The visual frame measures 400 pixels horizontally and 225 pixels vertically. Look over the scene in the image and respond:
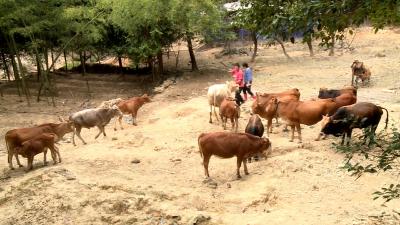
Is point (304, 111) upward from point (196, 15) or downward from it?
downward

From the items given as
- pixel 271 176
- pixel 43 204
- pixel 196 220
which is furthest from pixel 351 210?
pixel 43 204

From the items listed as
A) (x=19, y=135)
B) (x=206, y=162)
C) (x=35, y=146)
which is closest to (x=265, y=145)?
(x=206, y=162)

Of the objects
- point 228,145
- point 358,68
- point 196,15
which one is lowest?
point 228,145

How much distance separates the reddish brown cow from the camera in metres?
12.4

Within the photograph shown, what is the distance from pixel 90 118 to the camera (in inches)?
591

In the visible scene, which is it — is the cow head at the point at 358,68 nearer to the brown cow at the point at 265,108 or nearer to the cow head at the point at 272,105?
the brown cow at the point at 265,108

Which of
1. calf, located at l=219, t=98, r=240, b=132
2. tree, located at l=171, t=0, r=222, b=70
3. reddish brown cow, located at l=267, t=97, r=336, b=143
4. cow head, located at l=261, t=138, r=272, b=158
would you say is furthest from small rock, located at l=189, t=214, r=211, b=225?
tree, located at l=171, t=0, r=222, b=70

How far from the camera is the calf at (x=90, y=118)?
A: 14.8 m

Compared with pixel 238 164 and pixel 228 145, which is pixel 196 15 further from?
pixel 238 164

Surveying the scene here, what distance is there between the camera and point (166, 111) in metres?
18.3

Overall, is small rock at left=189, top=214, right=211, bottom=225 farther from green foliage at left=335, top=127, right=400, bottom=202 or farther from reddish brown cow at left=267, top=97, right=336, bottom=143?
reddish brown cow at left=267, top=97, right=336, bottom=143

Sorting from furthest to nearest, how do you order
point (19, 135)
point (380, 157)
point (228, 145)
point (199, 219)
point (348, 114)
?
point (19, 135), point (348, 114), point (228, 145), point (199, 219), point (380, 157)

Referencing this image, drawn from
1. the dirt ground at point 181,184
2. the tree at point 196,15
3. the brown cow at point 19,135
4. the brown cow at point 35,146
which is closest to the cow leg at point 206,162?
the dirt ground at point 181,184

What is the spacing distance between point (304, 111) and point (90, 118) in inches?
264
